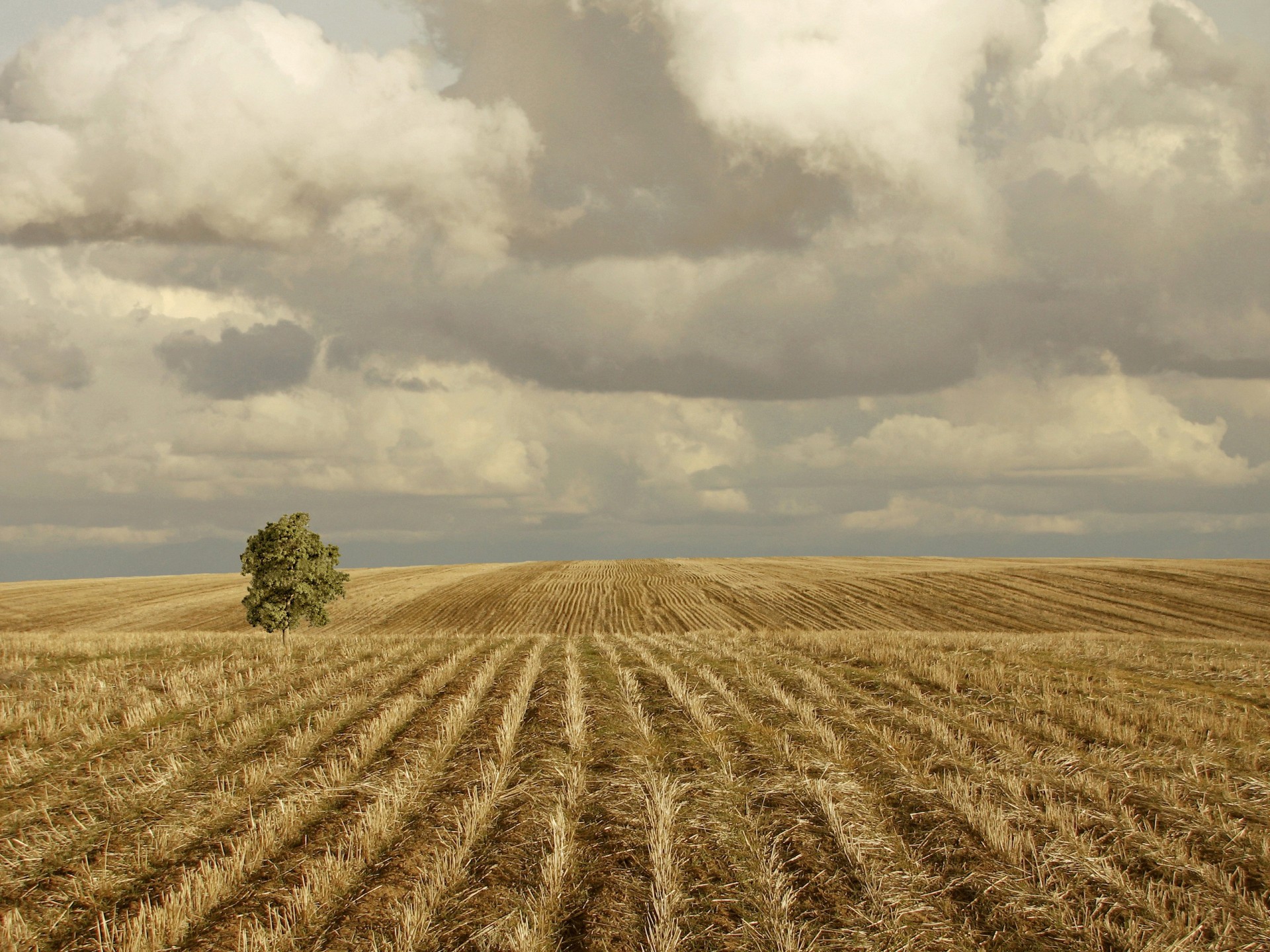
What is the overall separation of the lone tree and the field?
66.1 feet

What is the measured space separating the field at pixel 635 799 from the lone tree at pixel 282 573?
20146 millimetres

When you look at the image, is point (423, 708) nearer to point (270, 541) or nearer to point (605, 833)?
point (605, 833)

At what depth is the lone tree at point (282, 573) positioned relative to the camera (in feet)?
148

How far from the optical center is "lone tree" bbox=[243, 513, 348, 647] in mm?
45062

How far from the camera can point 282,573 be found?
45188mm

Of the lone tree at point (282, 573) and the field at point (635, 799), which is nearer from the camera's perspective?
the field at point (635, 799)

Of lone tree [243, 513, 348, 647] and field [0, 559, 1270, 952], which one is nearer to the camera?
field [0, 559, 1270, 952]

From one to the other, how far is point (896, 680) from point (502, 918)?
13823mm

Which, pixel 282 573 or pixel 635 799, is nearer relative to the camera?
pixel 635 799

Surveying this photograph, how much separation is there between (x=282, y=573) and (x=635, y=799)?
131 feet

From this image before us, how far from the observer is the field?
779 cm

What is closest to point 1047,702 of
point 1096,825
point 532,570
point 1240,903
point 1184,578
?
point 1096,825

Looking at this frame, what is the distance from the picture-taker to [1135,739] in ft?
46.5

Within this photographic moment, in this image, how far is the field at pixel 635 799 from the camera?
7789 mm
